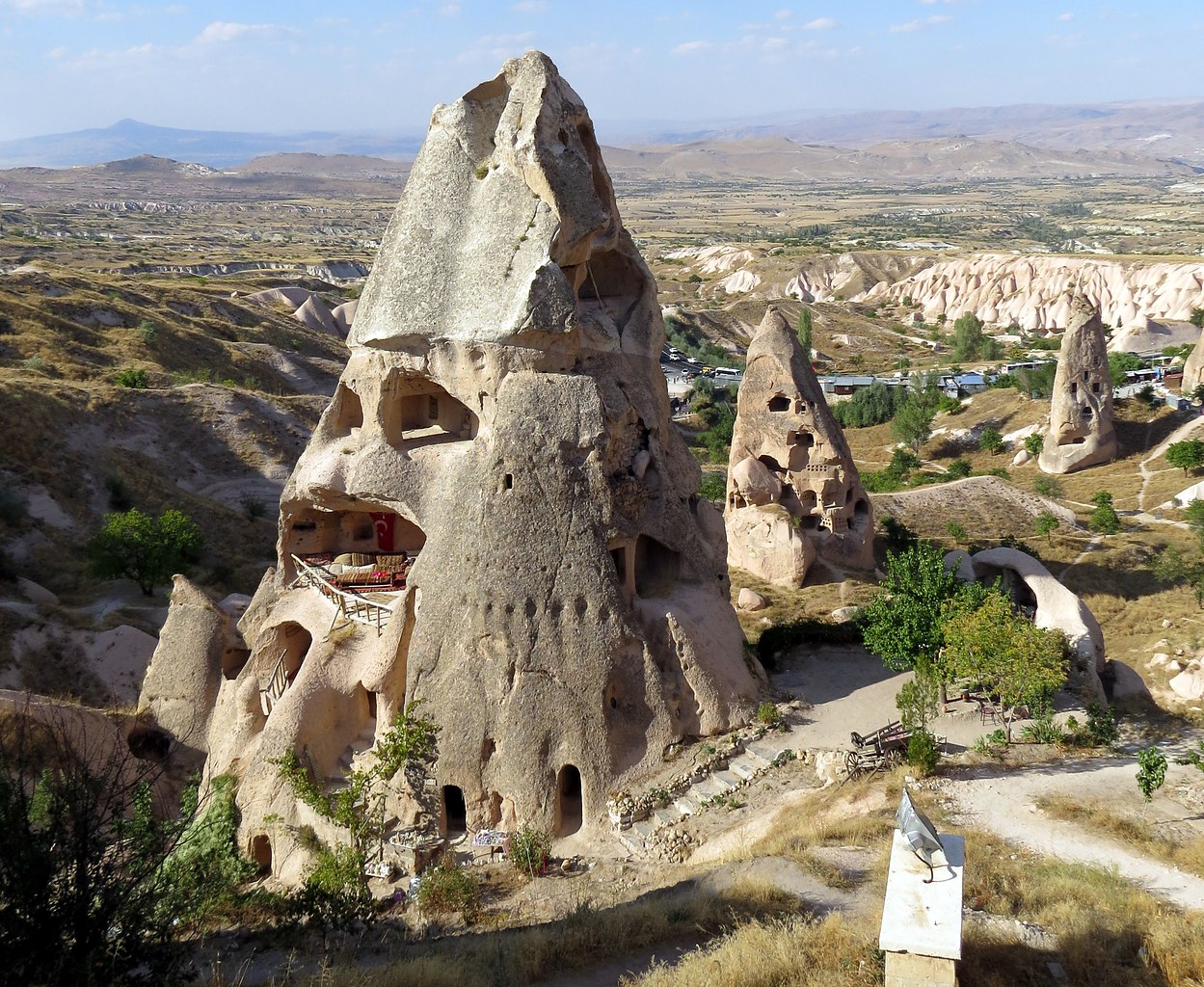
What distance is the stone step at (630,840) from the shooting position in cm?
1407

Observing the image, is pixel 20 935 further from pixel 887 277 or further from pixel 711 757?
pixel 887 277

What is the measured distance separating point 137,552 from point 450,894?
1864 cm

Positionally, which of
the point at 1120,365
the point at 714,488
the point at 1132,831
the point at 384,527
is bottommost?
the point at 714,488

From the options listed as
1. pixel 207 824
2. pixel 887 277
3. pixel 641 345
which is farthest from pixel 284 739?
pixel 887 277

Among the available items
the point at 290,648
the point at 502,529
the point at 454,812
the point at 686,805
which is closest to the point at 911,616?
the point at 686,805

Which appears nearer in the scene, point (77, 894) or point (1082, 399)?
point (77, 894)

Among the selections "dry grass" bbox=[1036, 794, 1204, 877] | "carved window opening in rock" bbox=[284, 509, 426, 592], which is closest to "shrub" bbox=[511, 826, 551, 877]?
"carved window opening in rock" bbox=[284, 509, 426, 592]

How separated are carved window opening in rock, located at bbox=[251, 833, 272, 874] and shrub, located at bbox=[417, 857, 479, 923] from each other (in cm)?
333

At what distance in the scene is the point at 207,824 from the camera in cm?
1537

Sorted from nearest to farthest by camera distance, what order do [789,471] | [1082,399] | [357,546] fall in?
[357,546]
[789,471]
[1082,399]

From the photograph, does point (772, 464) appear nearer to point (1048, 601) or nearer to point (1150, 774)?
point (1048, 601)

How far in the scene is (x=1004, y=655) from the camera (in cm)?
1593

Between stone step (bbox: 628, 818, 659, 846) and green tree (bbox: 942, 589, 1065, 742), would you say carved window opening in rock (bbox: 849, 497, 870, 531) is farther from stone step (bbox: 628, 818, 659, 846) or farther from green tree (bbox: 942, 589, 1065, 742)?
stone step (bbox: 628, 818, 659, 846)

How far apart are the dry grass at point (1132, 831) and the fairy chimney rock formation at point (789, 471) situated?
52.2 feet
